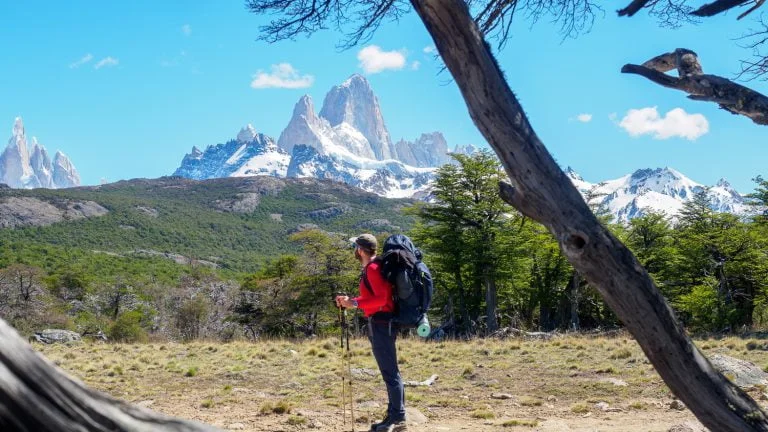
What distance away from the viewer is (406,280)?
4926mm

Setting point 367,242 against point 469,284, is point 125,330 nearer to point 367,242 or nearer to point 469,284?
point 469,284

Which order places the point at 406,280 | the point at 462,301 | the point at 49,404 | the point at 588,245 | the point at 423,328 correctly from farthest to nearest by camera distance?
the point at 462,301
the point at 423,328
the point at 406,280
the point at 588,245
the point at 49,404

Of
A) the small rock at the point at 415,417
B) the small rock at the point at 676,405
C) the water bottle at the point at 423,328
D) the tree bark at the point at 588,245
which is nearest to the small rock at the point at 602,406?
the small rock at the point at 676,405

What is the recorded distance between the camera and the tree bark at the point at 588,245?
2732mm

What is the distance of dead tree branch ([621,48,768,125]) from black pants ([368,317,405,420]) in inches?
106

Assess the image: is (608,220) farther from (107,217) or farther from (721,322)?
(107,217)

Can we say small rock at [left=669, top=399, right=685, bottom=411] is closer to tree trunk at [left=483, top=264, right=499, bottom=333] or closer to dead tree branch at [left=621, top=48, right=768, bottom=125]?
dead tree branch at [left=621, top=48, right=768, bottom=125]

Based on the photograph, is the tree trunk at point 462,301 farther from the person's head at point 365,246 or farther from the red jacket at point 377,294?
the red jacket at point 377,294

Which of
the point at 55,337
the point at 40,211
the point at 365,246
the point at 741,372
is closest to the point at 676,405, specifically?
the point at 741,372

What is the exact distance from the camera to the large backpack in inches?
195

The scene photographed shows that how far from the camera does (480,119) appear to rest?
300 cm

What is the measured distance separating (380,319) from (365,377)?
390cm

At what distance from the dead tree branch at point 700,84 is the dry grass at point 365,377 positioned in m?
3.38

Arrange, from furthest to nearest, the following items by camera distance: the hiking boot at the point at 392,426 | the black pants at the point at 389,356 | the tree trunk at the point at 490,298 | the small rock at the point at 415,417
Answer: the tree trunk at the point at 490,298
the small rock at the point at 415,417
the hiking boot at the point at 392,426
the black pants at the point at 389,356
